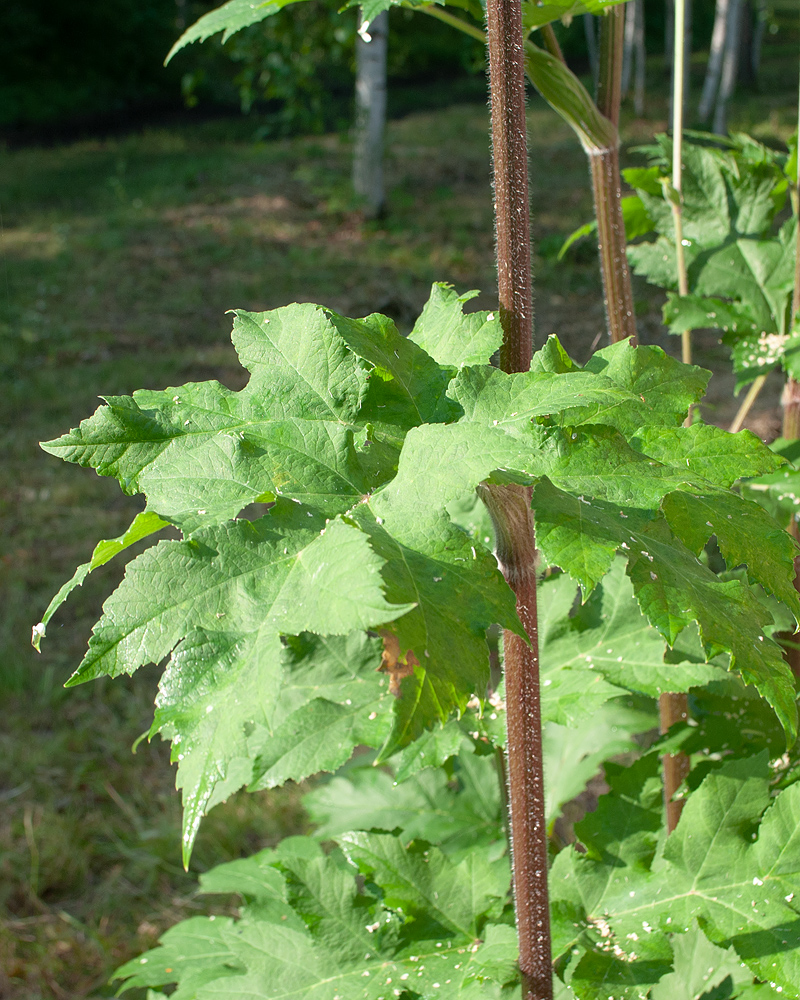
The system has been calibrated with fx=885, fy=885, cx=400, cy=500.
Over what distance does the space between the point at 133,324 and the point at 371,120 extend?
12.8ft

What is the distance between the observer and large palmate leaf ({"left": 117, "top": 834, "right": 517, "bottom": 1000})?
1049 millimetres

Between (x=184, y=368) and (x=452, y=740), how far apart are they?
5.80 meters

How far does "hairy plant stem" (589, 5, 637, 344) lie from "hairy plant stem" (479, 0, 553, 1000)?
236 millimetres

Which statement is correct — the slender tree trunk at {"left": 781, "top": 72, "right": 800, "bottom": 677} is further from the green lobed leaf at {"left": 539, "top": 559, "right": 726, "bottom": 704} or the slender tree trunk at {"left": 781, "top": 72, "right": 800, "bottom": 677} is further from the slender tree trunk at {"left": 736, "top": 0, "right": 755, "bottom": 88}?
the slender tree trunk at {"left": 736, "top": 0, "right": 755, "bottom": 88}

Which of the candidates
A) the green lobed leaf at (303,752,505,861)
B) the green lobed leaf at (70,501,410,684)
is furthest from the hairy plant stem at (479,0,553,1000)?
the green lobed leaf at (303,752,505,861)

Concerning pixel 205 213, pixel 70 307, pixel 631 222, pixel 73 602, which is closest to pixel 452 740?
pixel 631 222

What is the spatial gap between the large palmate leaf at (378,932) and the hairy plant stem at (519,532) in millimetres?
79

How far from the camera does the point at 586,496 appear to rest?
760mm

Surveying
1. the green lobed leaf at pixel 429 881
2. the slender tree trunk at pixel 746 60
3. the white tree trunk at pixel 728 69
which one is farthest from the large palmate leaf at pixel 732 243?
the slender tree trunk at pixel 746 60

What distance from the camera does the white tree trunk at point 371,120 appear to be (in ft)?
30.2

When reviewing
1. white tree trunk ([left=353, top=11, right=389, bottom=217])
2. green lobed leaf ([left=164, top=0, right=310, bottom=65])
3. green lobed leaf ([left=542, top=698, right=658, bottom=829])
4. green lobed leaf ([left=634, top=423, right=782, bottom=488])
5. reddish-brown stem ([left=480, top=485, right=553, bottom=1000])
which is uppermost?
white tree trunk ([left=353, top=11, right=389, bottom=217])

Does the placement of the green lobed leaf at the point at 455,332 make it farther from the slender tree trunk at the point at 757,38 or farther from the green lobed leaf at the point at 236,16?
the slender tree trunk at the point at 757,38

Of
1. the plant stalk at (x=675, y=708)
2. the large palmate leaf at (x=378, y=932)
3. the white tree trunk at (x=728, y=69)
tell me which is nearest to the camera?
the large palmate leaf at (x=378, y=932)

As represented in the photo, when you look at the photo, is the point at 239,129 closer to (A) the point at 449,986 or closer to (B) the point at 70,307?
(B) the point at 70,307
